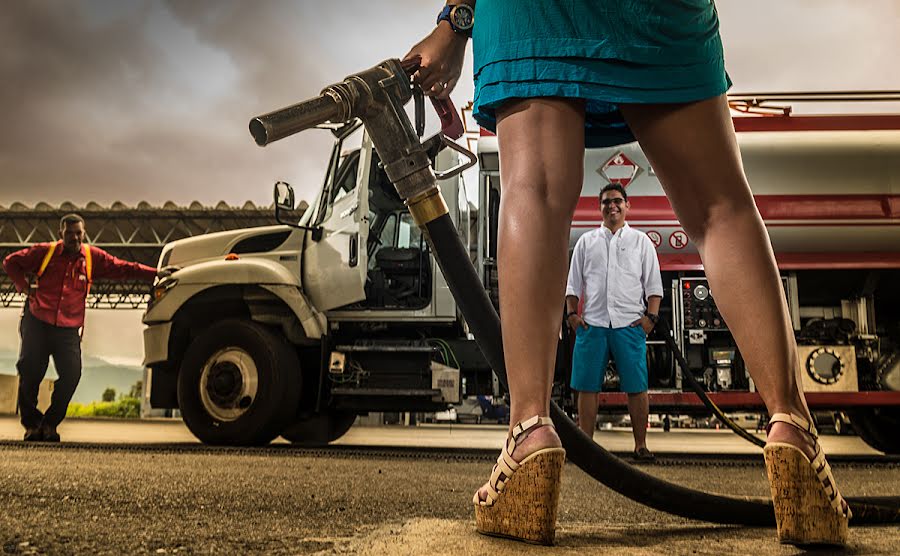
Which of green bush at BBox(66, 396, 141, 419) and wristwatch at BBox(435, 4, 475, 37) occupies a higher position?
wristwatch at BBox(435, 4, 475, 37)

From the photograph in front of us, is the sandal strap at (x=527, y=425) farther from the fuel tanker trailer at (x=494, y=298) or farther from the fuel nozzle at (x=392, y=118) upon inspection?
the fuel tanker trailer at (x=494, y=298)

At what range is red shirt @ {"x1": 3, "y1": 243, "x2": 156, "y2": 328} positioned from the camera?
6238 mm

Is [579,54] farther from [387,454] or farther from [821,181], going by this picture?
[821,181]

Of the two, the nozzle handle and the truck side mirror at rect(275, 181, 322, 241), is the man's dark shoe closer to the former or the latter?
the truck side mirror at rect(275, 181, 322, 241)

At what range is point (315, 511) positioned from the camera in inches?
78.5

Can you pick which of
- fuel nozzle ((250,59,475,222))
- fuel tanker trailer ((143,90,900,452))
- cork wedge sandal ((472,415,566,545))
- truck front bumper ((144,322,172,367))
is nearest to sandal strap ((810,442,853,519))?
cork wedge sandal ((472,415,566,545))

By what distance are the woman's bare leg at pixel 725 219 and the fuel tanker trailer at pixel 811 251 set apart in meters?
4.23

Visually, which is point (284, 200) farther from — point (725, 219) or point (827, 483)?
point (827, 483)

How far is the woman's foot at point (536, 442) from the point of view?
1338mm

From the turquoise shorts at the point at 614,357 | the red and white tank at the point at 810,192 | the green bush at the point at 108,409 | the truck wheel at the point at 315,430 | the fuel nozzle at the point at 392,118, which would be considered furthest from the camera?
the green bush at the point at 108,409

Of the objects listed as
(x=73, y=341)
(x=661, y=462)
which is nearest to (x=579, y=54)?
(x=661, y=462)

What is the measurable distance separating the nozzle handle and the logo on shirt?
4.59 meters

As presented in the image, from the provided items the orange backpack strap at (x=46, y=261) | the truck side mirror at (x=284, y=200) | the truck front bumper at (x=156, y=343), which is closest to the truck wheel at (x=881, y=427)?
the truck side mirror at (x=284, y=200)

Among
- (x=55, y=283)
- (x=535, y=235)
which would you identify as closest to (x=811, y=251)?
(x=535, y=235)
